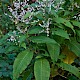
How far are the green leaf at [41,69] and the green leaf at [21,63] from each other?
80mm

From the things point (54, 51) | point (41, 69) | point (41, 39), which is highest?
point (41, 39)

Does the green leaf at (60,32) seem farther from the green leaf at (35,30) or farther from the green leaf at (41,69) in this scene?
the green leaf at (41,69)

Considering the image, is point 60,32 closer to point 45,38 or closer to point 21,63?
point 45,38

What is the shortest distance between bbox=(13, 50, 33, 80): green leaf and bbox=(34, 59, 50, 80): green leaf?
0.08 metres

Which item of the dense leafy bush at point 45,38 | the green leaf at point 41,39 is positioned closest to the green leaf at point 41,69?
the dense leafy bush at point 45,38

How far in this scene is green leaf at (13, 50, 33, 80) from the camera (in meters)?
2.06

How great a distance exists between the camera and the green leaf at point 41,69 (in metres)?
2.04

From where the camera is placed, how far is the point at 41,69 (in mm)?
2068

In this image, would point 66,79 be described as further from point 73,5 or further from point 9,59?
point 73,5

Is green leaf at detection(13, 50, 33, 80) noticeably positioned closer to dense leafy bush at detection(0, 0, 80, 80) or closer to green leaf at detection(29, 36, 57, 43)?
dense leafy bush at detection(0, 0, 80, 80)

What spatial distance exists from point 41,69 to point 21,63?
6.3 inches

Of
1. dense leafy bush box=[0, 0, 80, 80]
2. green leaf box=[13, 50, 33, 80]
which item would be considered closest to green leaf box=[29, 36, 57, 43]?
dense leafy bush box=[0, 0, 80, 80]

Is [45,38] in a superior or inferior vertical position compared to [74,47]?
superior

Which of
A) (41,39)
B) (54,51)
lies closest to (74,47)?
(54,51)
